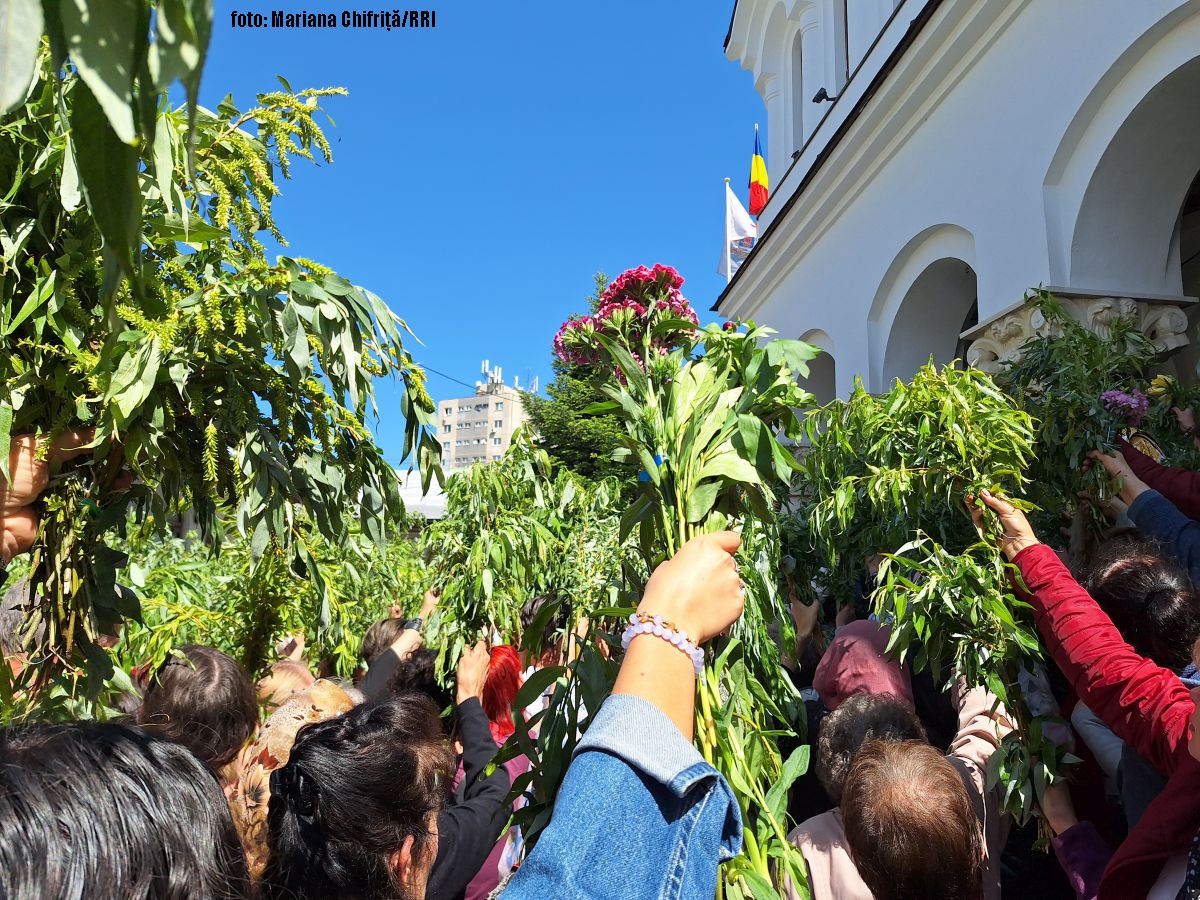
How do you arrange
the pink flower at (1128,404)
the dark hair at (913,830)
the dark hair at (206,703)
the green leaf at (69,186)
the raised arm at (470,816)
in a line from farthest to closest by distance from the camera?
the pink flower at (1128,404) < the dark hair at (206,703) < the raised arm at (470,816) < the dark hair at (913,830) < the green leaf at (69,186)

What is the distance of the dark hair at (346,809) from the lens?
1.68 metres

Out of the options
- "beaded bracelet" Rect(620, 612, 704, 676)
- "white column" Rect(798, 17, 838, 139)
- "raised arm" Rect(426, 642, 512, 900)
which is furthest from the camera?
"white column" Rect(798, 17, 838, 139)

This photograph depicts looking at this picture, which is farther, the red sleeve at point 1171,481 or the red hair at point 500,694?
the red hair at point 500,694

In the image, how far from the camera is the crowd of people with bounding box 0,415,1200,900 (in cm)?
83

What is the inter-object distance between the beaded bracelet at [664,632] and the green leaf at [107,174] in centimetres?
71

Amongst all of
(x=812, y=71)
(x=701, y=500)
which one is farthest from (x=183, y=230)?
(x=812, y=71)

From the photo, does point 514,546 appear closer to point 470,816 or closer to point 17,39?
point 470,816

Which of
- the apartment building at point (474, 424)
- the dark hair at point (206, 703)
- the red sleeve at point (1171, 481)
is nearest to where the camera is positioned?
the dark hair at point (206, 703)

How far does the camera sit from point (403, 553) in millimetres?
8219

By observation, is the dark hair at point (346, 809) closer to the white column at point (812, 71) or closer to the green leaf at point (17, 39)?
the green leaf at point (17, 39)

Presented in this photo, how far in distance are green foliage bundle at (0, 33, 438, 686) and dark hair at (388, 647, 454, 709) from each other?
2370 millimetres

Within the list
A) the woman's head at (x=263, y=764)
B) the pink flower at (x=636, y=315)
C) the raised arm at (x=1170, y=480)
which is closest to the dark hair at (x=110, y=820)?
the pink flower at (x=636, y=315)

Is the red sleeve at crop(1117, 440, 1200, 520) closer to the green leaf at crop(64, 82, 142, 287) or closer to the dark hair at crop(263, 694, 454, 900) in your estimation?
the dark hair at crop(263, 694, 454, 900)

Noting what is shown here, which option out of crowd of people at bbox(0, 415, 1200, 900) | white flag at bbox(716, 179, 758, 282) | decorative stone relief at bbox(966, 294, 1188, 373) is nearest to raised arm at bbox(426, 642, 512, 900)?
crowd of people at bbox(0, 415, 1200, 900)
